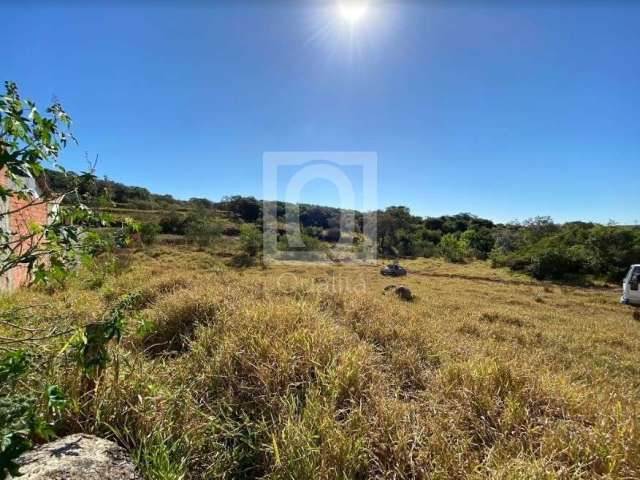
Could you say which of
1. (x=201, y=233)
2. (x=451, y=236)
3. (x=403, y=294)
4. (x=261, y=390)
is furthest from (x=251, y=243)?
(x=451, y=236)

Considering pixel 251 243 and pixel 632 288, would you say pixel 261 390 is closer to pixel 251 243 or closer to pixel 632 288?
pixel 632 288

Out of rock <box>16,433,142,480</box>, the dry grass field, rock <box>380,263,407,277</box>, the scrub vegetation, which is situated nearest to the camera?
rock <box>16,433,142,480</box>

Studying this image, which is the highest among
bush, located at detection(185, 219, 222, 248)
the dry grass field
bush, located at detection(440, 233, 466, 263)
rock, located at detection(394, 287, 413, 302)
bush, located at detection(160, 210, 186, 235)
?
bush, located at detection(160, 210, 186, 235)

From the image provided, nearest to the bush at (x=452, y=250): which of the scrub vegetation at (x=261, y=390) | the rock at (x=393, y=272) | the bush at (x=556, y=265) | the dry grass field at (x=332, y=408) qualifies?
the bush at (x=556, y=265)

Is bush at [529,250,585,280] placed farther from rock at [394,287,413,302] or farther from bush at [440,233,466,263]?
rock at [394,287,413,302]

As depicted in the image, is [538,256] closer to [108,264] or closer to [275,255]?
[275,255]

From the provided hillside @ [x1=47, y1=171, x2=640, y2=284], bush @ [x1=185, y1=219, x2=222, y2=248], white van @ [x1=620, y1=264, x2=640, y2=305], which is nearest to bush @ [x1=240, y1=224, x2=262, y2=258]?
hillside @ [x1=47, y1=171, x2=640, y2=284]

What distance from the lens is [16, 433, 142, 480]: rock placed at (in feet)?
4.20

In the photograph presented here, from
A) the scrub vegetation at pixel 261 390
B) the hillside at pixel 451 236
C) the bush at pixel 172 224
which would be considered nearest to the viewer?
the scrub vegetation at pixel 261 390

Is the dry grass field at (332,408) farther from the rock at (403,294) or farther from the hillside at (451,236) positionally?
the hillside at (451,236)

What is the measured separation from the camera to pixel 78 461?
4.48ft

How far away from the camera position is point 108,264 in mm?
2232

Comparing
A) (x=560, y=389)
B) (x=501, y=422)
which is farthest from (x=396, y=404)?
(x=560, y=389)

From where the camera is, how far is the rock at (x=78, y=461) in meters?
1.28
